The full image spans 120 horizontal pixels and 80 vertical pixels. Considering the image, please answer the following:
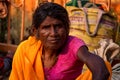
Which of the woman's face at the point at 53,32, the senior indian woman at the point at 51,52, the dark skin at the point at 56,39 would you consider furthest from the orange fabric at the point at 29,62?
the woman's face at the point at 53,32

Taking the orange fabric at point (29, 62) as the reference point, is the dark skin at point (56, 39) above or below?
above

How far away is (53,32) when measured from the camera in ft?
11.8

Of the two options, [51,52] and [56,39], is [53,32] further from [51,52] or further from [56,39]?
[51,52]

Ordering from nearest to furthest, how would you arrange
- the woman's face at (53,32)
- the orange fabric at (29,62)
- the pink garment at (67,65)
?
the woman's face at (53,32) < the pink garment at (67,65) < the orange fabric at (29,62)

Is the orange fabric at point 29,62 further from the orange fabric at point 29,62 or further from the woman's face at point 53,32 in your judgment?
the woman's face at point 53,32

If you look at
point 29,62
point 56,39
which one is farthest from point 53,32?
point 29,62

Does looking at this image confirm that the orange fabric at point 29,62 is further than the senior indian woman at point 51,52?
Yes

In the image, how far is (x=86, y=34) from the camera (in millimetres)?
5711

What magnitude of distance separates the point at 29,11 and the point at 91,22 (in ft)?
4.57

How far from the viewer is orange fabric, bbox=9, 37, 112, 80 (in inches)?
155

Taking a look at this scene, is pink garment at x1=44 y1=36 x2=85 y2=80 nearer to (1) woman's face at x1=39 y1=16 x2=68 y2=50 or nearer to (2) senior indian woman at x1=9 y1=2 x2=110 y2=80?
(2) senior indian woman at x1=9 y1=2 x2=110 y2=80

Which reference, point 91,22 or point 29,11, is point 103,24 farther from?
point 29,11

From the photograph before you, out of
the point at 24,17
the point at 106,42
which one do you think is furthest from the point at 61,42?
A: the point at 24,17

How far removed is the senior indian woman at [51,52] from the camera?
362 centimetres
